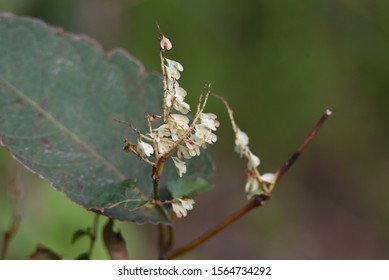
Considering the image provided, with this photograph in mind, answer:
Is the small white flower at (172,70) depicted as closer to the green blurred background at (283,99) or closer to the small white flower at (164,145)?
the small white flower at (164,145)

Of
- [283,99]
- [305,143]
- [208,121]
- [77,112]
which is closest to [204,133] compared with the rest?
[208,121]

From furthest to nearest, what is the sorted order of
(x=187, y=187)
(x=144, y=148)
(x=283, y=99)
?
(x=283, y=99)
(x=187, y=187)
(x=144, y=148)

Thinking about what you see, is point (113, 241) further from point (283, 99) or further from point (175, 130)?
point (283, 99)

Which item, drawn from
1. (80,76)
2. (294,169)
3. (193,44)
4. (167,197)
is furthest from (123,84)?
(294,169)

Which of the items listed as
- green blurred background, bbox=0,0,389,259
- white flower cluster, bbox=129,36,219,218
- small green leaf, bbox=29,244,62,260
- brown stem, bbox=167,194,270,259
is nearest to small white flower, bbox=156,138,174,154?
white flower cluster, bbox=129,36,219,218

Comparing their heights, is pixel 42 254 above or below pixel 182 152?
below

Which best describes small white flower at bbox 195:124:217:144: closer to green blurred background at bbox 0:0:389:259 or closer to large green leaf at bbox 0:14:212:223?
large green leaf at bbox 0:14:212:223
